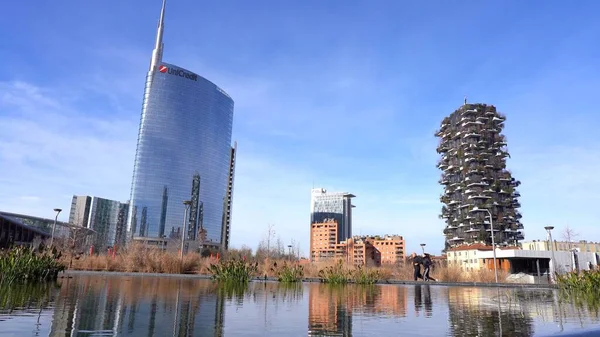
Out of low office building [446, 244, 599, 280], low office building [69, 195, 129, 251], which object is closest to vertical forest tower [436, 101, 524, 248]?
low office building [446, 244, 599, 280]

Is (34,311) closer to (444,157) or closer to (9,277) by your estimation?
(9,277)

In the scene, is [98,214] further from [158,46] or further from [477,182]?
[477,182]

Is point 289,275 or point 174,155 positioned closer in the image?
point 289,275

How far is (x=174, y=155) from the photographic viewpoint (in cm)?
13812

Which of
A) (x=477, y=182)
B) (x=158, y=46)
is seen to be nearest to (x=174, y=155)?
(x=158, y=46)

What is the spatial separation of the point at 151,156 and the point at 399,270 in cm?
11638

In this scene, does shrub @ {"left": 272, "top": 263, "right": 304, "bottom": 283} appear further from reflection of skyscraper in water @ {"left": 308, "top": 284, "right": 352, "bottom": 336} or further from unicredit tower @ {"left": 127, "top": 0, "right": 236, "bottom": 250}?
unicredit tower @ {"left": 127, "top": 0, "right": 236, "bottom": 250}

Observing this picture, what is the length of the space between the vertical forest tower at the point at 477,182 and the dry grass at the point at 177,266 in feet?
168

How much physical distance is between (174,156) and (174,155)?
345 millimetres

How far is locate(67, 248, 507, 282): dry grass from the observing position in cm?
3020

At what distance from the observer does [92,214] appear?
174m

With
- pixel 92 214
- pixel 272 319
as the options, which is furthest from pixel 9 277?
pixel 92 214

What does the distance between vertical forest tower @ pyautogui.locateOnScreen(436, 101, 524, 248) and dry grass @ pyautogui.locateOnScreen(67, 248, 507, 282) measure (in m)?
51.3

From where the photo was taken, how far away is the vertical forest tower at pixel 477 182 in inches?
3191
